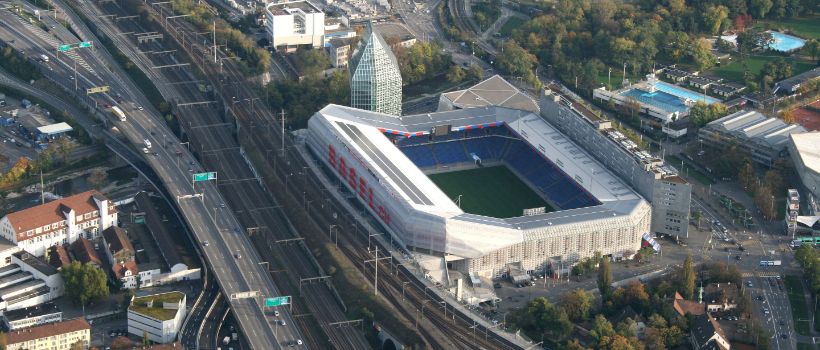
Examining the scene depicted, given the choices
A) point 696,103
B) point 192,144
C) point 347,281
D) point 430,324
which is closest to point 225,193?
point 192,144

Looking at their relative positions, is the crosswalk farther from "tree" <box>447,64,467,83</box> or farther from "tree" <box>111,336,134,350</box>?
"tree" <box>111,336,134,350</box>

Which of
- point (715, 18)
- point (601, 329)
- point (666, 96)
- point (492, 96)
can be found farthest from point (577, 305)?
point (715, 18)

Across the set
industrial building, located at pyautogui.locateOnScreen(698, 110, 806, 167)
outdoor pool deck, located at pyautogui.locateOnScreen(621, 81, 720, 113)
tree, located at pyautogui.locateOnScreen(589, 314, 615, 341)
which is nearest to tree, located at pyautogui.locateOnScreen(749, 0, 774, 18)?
outdoor pool deck, located at pyautogui.locateOnScreen(621, 81, 720, 113)

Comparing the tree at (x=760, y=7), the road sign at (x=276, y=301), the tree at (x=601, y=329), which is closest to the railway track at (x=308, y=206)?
the tree at (x=601, y=329)

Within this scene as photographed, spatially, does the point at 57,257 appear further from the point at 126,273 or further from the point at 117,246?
the point at 126,273

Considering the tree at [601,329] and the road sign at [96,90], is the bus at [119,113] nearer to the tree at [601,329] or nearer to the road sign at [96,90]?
the road sign at [96,90]

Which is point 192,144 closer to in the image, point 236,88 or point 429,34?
point 236,88
